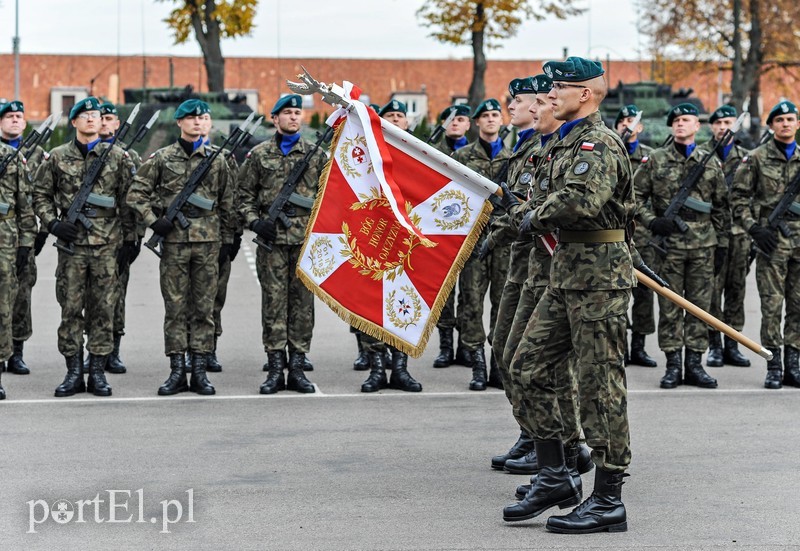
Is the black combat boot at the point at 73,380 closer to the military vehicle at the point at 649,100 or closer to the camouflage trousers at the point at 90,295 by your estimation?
the camouflage trousers at the point at 90,295

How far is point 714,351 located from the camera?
38.1 feet

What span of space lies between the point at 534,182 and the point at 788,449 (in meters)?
2.58

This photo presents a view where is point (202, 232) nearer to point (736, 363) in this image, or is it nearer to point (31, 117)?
point (736, 363)

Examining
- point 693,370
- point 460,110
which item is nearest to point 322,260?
point 460,110

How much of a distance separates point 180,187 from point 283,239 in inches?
33.9

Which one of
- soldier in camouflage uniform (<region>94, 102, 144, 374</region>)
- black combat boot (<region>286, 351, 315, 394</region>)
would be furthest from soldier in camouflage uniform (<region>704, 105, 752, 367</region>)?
soldier in camouflage uniform (<region>94, 102, 144, 374</region>)

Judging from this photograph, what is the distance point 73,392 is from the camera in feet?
32.5

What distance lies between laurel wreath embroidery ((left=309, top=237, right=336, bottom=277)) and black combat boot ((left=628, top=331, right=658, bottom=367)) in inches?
167

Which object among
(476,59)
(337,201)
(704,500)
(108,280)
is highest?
(476,59)

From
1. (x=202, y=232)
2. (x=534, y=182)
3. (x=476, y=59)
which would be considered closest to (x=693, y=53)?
(x=476, y=59)

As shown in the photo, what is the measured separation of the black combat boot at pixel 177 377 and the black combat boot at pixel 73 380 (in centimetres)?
58

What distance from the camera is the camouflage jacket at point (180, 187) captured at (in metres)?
10.0

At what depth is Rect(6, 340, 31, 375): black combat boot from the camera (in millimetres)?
10852

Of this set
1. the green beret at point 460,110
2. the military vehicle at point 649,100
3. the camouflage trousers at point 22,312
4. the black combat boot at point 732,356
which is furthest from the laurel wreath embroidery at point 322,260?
the military vehicle at point 649,100
